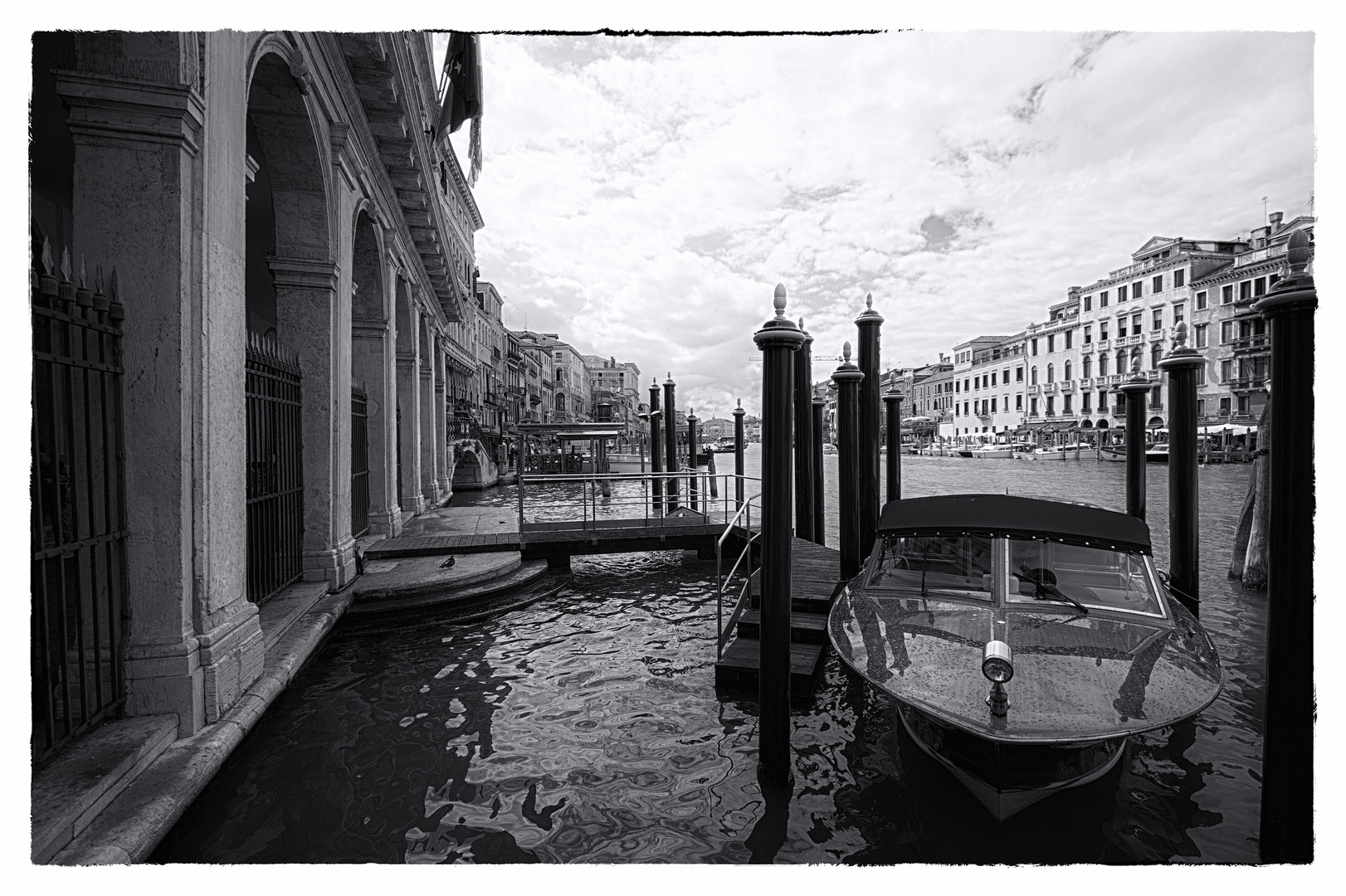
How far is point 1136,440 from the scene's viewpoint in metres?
8.72

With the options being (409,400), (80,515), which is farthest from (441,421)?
(80,515)

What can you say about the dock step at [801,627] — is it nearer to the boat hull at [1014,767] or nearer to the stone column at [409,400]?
the boat hull at [1014,767]

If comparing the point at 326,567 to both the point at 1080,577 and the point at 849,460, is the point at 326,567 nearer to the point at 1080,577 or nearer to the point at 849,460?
the point at 849,460

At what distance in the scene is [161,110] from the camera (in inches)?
157

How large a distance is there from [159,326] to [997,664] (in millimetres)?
5503

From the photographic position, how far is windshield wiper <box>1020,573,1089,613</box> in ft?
16.4

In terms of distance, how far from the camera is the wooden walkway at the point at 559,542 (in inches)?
386

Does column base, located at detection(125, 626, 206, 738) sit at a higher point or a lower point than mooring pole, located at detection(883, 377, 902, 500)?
lower

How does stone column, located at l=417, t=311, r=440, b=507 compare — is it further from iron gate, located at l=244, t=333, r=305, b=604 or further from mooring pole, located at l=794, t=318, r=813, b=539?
mooring pole, located at l=794, t=318, r=813, b=539

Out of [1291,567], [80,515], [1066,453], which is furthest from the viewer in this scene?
[1066,453]

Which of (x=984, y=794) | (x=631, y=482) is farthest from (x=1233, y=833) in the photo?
(x=631, y=482)

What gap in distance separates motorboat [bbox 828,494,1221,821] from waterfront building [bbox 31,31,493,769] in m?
4.53

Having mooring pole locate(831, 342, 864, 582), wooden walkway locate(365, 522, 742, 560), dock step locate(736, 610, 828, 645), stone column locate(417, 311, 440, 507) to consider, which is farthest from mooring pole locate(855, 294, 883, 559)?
stone column locate(417, 311, 440, 507)

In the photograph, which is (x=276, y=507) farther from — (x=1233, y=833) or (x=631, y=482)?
(x=631, y=482)
